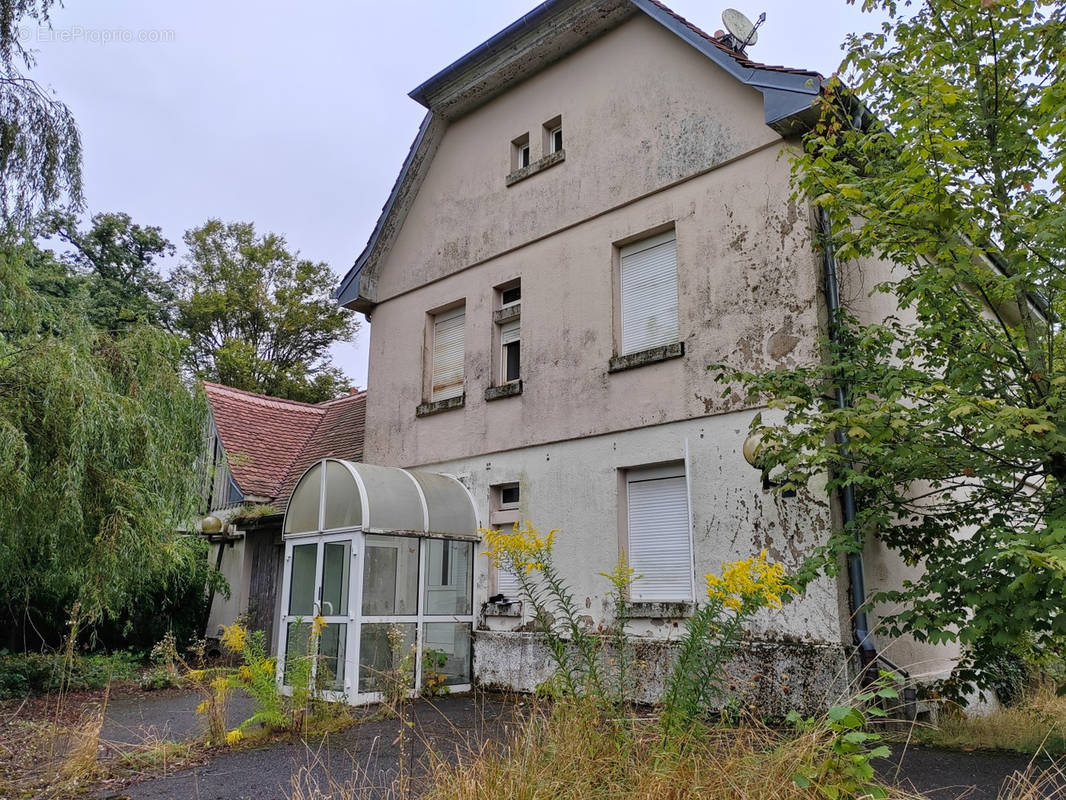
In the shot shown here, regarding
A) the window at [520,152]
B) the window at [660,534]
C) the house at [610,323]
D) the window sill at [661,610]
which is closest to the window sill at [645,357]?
the house at [610,323]

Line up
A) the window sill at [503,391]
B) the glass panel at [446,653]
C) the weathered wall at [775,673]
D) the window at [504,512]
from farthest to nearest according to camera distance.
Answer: the window sill at [503,391]
the window at [504,512]
the glass panel at [446,653]
the weathered wall at [775,673]

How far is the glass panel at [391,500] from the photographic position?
1030cm

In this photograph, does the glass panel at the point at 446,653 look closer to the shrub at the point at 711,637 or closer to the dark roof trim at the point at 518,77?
the dark roof trim at the point at 518,77

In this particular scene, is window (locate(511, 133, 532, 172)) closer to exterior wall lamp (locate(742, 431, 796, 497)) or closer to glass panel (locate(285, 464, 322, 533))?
glass panel (locate(285, 464, 322, 533))

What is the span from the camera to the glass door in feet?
31.3

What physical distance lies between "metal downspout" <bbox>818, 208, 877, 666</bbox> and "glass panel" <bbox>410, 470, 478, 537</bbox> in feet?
16.9

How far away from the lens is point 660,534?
9406mm

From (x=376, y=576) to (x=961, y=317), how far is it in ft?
23.5

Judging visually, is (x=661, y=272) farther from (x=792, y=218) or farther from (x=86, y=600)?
(x=86, y=600)

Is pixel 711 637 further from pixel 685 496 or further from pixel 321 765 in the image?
pixel 685 496

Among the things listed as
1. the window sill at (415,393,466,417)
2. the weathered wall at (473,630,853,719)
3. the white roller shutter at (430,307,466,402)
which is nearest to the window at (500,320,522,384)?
the window sill at (415,393,466,417)

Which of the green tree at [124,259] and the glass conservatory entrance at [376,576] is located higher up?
the green tree at [124,259]

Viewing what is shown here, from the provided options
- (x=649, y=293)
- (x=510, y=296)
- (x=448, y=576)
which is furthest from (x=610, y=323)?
(x=448, y=576)

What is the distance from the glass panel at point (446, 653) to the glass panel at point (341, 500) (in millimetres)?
1750
